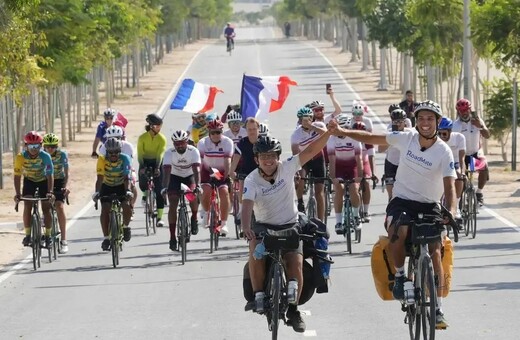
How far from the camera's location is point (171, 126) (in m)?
54.5

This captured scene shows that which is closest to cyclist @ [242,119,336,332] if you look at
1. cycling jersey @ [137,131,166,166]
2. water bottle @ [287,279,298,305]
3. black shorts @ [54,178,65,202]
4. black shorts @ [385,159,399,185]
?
water bottle @ [287,279,298,305]

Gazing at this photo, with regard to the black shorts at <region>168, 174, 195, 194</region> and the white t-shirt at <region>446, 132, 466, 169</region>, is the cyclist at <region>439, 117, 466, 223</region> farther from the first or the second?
the black shorts at <region>168, 174, 195, 194</region>

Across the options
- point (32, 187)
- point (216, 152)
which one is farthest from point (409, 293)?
point (216, 152)

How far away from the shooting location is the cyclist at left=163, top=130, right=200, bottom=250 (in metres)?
21.7

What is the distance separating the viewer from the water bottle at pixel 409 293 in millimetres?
12789

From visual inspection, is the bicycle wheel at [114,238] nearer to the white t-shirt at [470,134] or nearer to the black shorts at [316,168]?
the black shorts at [316,168]

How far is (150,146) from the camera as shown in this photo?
24.8m

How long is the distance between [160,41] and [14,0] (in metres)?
72.0

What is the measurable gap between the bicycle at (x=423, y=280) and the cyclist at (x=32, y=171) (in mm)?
8948

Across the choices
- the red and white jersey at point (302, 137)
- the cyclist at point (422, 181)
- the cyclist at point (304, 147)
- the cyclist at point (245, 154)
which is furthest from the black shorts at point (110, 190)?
the cyclist at point (422, 181)

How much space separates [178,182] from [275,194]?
873 centimetres

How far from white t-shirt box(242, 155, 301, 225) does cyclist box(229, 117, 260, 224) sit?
312 inches

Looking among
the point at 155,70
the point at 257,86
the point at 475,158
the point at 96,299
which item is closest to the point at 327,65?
the point at 155,70

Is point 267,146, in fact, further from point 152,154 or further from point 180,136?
point 152,154
